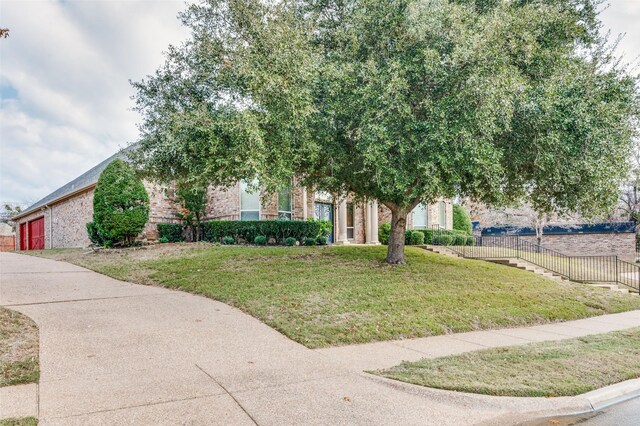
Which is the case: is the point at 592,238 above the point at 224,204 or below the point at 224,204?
below

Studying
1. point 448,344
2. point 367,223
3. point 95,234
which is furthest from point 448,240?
point 95,234

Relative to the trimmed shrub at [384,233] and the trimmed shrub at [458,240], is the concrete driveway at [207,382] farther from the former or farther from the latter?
the trimmed shrub at [458,240]

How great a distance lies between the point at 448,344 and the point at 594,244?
23383 mm

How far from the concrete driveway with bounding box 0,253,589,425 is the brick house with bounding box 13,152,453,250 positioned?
28.8ft

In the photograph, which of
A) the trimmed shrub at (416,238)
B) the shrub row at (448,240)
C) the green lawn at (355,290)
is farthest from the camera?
the shrub row at (448,240)

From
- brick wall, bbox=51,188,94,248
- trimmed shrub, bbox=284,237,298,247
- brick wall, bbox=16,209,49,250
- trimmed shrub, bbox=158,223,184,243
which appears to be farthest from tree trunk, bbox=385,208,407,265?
brick wall, bbox=16,209,49,250

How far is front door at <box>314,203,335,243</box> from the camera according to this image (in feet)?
69.3

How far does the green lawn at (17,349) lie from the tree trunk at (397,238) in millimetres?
9209

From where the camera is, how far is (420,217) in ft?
82.2

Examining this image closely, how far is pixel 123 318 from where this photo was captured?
7.30m

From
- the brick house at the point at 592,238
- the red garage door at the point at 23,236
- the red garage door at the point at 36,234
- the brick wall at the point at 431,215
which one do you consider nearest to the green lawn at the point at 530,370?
the brick wall at the point at 431,215

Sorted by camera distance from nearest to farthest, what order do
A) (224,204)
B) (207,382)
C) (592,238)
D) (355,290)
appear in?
(207,382) → (355,290) → (224,204) → (592,238)

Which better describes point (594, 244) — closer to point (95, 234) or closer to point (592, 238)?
point (592, 238)

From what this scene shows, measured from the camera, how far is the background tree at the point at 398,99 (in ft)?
28.2
